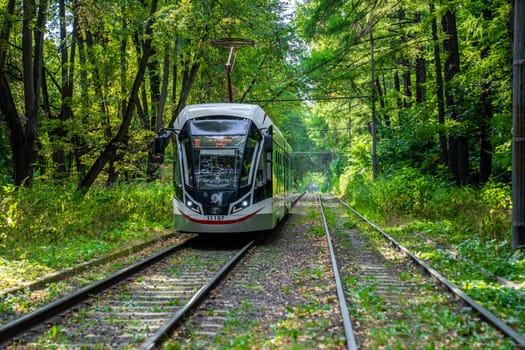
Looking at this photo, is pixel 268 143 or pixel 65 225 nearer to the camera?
pixel 65 225

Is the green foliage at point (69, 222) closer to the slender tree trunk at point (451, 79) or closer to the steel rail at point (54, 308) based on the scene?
the steel rail at point (54, 308)

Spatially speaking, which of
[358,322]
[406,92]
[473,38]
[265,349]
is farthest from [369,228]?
[406,92]

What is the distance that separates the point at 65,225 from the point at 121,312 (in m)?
6.30

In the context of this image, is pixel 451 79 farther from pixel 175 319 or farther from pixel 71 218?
pixel 175 319

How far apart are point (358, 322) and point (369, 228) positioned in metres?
10.2

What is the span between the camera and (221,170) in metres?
11.8

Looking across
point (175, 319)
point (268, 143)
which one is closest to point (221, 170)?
point (268, 143)

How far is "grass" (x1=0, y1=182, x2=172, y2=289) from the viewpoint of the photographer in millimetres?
8859

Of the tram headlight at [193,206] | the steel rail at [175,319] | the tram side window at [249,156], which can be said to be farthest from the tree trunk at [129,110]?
the steel rail at [175,319]

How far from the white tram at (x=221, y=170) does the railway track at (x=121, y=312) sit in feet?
8.05

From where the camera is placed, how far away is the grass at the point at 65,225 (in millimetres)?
8859

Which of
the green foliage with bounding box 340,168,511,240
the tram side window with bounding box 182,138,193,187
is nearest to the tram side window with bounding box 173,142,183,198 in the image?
the tram side window with bounding box 182,138,193,187

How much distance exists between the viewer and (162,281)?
26.4 feet

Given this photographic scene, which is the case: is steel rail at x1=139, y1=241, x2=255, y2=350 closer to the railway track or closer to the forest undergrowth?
the railway track
